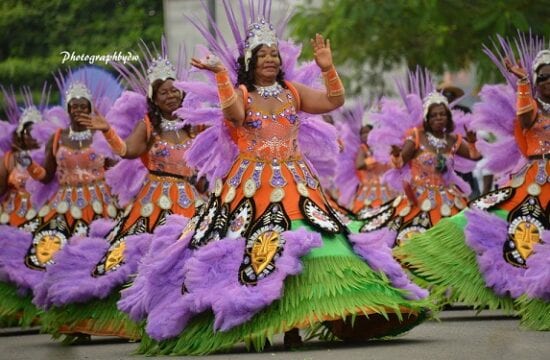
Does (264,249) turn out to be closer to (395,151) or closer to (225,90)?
(225,90)

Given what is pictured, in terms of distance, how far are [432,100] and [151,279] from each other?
5335 mm

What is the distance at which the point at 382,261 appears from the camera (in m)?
10.5

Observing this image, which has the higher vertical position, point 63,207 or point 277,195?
point 63,207

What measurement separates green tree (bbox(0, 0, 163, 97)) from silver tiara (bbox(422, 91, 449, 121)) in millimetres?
3523

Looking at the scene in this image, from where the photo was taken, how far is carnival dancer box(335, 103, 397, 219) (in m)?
19.0

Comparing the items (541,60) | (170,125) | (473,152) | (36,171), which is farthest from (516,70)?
(36,171)

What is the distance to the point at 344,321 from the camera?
10344 mm

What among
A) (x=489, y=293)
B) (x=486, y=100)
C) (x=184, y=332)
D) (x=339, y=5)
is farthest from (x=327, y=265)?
(x=339, y=5)

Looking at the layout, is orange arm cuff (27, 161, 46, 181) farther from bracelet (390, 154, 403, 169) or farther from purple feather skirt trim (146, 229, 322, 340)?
purple feather skirt trim (146, 229, 322, 340)

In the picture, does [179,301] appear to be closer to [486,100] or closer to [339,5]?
[486,100]

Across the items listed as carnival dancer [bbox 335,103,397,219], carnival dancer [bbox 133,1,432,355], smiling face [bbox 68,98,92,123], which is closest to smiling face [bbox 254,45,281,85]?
carnival dancer [bbox 133,1,432,355]

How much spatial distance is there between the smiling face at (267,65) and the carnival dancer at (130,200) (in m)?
1.65

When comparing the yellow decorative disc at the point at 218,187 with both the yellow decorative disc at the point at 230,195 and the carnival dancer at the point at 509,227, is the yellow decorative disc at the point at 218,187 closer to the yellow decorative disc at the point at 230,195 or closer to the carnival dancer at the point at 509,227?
the yellow decorative disc at the point at 230,195

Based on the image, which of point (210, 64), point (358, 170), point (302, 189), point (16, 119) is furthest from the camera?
point (358, 170)
